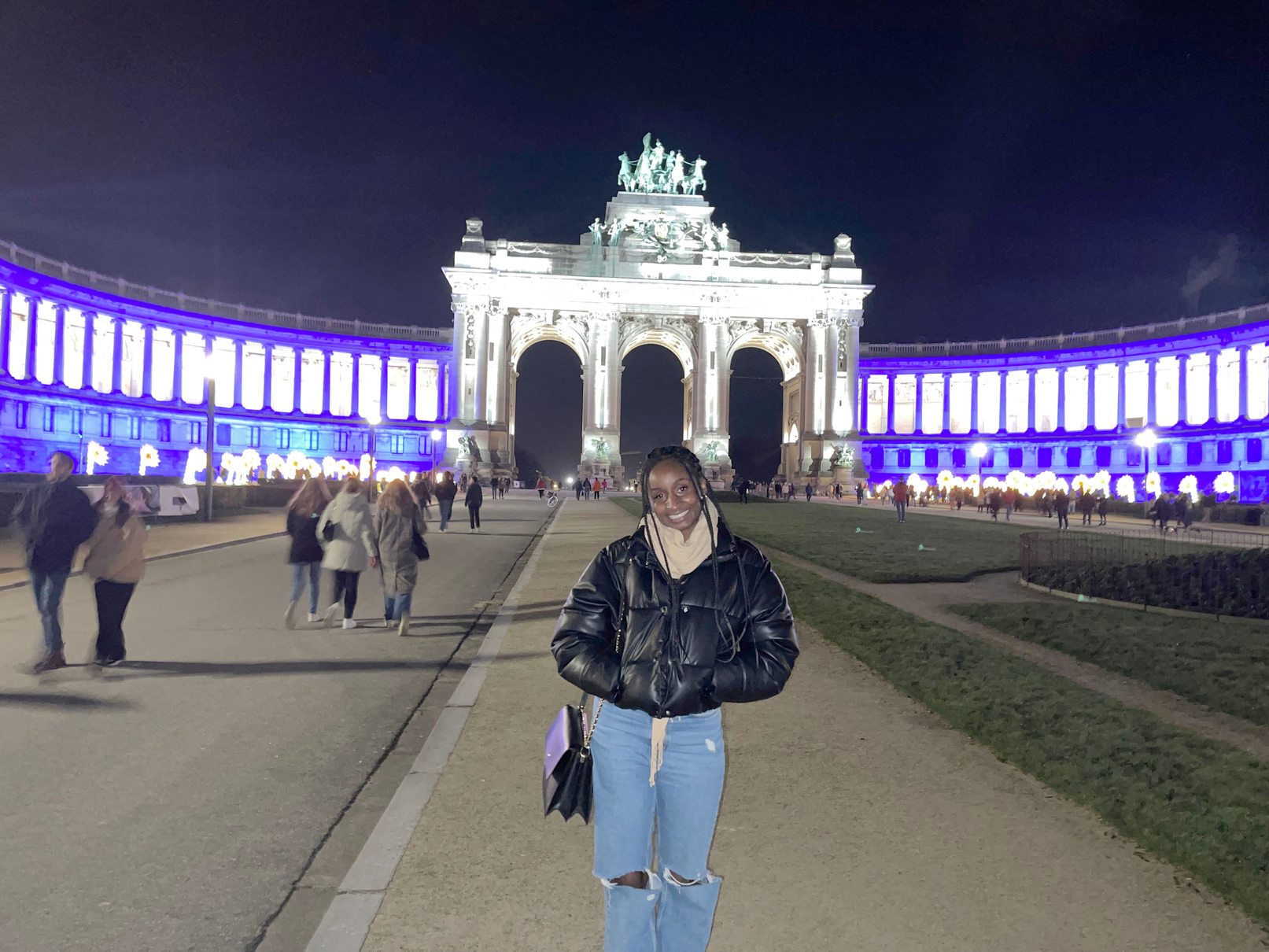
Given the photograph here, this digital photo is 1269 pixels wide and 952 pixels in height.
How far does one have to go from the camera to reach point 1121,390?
8919 centimetres

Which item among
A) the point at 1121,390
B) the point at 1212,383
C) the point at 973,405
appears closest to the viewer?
the point at 1212,383

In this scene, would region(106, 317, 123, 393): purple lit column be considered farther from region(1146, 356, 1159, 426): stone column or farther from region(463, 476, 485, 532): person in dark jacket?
region(1146, 356, 1159, 426): stone column

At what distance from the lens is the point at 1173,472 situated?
8394cm

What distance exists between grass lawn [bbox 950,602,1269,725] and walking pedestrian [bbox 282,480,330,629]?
8915mm

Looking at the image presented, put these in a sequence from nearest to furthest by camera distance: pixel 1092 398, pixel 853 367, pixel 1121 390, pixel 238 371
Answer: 1. pixel 1121 390
2. pixel 238 371
3. pixel 1092 398
4. pixel 853 367

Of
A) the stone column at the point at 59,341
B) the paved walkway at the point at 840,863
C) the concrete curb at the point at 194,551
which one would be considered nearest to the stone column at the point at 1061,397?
the concrete curb at the point at 194,551

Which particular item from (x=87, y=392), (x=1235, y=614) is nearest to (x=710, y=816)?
(x=1235, y=614)

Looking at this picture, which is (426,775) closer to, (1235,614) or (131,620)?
(131,620)

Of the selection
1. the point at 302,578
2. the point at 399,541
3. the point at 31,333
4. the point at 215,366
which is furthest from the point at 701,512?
the point at 31,333

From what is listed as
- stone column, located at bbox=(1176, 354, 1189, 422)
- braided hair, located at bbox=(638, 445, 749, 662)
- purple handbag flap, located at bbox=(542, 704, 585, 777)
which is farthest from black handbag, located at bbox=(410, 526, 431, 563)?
stone column, located at bbox=(1176, 354, 1189, 422)

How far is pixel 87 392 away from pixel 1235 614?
3246 inches

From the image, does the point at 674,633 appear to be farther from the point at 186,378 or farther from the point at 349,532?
the point at 186,378

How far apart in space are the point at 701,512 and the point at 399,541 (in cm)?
871

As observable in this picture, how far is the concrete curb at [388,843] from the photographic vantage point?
398 centimetres
